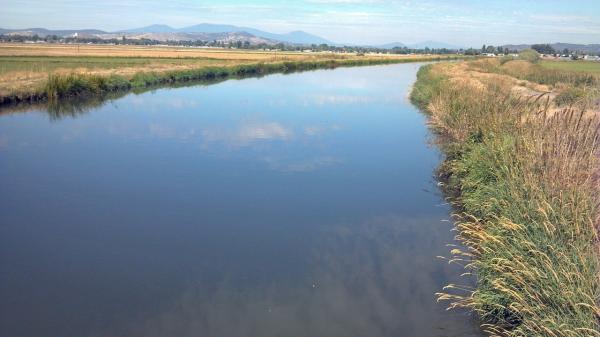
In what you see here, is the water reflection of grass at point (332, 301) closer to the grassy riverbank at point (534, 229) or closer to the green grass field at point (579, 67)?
the grassy riverbank at point (534, 229)

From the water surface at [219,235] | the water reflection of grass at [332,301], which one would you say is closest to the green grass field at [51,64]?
the water surface at [219,235]

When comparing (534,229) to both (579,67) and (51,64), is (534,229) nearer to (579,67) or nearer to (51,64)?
(51,64)

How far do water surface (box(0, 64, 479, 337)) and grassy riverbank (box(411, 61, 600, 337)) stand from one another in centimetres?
66

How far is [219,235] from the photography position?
764 centimetres

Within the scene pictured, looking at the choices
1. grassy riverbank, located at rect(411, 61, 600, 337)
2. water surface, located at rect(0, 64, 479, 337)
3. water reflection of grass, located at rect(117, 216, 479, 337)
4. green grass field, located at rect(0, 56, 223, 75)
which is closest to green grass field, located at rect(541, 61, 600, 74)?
water surface, located at rect(0, 64, 479, 337)

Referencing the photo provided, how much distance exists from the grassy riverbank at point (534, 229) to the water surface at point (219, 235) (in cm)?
66

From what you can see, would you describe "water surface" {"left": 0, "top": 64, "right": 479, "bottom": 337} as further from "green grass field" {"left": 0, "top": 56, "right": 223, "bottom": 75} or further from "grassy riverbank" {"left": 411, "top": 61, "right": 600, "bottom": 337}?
"green grass field" {"left": 0, "top": 56, "right": 223, "bottom": 75}

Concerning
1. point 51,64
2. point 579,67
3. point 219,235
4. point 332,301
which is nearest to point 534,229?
point 332,301

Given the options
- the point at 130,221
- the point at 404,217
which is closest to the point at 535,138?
the point at 404,217

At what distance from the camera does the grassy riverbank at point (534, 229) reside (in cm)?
409

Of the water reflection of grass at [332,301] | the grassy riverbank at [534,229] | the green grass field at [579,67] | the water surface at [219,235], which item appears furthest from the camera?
the green grass field at [579,67]

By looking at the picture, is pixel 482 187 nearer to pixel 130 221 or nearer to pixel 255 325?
pixel 255 325

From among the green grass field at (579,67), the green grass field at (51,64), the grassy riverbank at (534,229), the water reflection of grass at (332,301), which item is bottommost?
the water reflection of grass at (332,301)

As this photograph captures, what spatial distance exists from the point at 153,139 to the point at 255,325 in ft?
33.8
